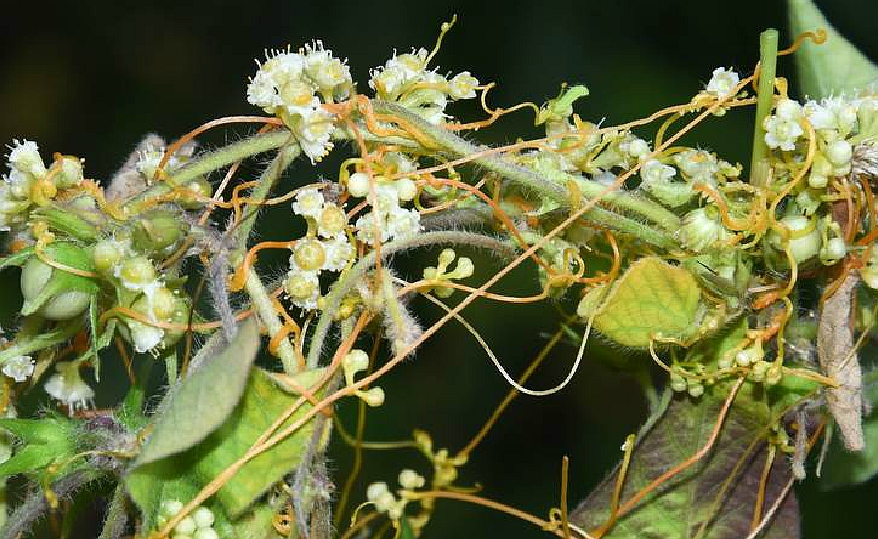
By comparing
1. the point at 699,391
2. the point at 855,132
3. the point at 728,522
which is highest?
the point at 855,132

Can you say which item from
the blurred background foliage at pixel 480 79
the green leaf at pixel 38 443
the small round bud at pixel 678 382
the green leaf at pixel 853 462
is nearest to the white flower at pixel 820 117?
the small round bud at pixel 678 382

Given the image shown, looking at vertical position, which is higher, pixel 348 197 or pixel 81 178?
pixel 81 178

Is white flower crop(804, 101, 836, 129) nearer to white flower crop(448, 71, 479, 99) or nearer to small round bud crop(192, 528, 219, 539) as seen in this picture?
white flower crop(448, 71, 479, 99)

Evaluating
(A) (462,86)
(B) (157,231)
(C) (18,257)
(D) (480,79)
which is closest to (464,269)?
(A) (462,86)

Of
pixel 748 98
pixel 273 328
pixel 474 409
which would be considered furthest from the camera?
pixel 474 409

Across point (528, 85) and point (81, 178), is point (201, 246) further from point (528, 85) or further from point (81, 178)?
point (528, 85)

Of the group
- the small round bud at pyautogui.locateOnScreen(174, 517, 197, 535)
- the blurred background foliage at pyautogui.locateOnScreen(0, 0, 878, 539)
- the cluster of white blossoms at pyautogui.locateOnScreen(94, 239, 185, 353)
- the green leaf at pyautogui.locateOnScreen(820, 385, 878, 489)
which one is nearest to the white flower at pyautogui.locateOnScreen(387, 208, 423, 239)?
the cluster of white blossoms at pyautogui.locateOnScreen(94, 239, 185, 353)

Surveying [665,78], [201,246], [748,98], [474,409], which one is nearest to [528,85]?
[665,78]
